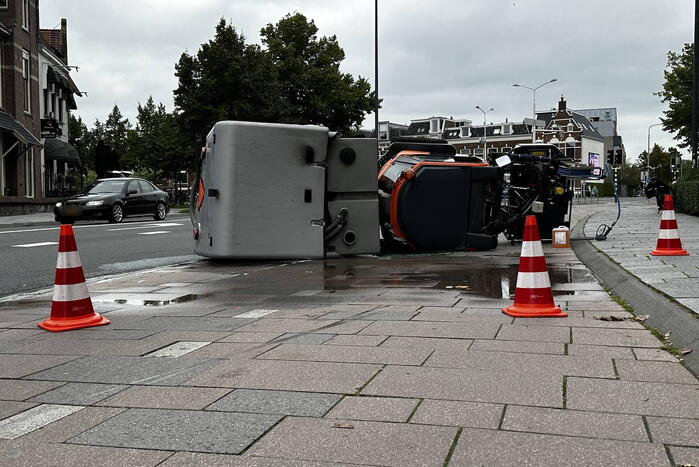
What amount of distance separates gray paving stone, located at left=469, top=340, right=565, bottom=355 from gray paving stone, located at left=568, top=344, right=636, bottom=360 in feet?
0.26

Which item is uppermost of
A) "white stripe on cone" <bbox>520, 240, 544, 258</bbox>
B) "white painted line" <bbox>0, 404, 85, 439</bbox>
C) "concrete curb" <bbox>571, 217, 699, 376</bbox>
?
"white stripe on cone" <bbox>520, 240, 544, 258</bbox>

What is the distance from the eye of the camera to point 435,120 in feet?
409

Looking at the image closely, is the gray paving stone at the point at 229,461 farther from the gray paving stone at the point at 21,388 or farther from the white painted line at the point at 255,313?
the white painted line at the point at 255,313

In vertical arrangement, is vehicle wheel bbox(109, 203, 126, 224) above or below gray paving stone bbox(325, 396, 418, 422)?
above

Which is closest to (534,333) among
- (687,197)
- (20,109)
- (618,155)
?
(687,197)

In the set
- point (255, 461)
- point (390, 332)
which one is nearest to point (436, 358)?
point (390, 332)

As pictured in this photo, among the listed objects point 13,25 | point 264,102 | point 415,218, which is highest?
point 13,25

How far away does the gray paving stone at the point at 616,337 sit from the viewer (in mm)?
4578

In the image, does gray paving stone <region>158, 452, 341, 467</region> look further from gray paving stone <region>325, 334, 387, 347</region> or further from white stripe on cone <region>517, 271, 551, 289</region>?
white stripe on cone <region>517, 271, 551, 289</region>

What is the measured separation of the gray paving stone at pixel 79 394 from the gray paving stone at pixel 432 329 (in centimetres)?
186

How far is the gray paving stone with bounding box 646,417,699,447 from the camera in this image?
9.36ft

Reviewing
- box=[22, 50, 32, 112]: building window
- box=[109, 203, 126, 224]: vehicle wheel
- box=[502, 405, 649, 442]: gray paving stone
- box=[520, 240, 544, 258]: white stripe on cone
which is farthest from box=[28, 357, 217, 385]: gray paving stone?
box=[22, 50, 32, 112]: building window

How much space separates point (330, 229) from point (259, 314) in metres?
4.37

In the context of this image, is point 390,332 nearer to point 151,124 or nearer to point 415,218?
point 415,218
